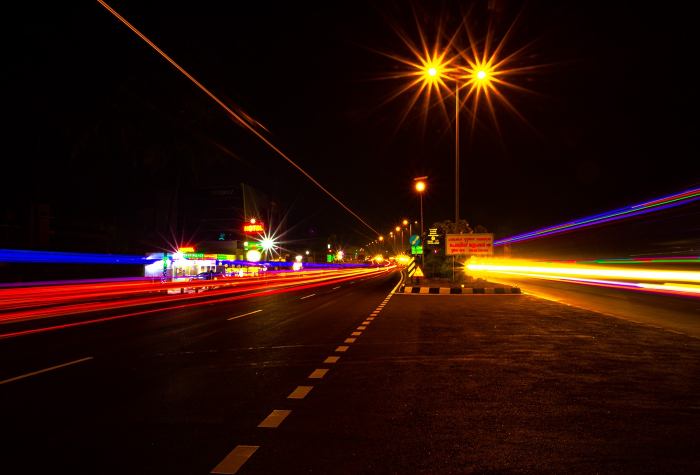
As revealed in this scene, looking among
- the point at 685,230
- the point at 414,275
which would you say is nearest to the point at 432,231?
the point at 414,275

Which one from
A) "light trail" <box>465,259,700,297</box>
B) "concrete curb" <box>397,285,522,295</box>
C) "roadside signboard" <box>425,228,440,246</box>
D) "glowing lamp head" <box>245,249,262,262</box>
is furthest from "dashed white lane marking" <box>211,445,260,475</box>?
"glowing lamp head" <box>245,249,262,262</box>

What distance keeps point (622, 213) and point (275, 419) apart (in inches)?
2197

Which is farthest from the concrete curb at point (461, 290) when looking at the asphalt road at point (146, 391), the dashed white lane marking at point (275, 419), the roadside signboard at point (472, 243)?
the dashed white lane marking at point (275, 419)

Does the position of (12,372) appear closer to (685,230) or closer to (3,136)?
(3,136)

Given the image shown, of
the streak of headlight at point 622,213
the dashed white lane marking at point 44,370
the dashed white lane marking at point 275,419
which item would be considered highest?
the streak of headlight at point 622,213

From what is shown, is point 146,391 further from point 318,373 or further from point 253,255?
point 253,255

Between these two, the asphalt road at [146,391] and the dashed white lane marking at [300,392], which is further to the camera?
the dashed white lane marking at [300,392]

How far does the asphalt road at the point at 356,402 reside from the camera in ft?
12.4

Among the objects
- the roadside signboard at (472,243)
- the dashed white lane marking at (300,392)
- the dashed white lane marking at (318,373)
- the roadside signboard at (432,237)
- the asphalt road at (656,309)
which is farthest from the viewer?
the roadside signboard at (432,237)

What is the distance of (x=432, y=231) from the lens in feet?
107

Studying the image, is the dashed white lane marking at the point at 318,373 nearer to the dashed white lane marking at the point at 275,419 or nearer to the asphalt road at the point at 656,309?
the dashed white lane marking at the point at 275,419

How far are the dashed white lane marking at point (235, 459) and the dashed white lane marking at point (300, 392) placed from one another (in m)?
1.60

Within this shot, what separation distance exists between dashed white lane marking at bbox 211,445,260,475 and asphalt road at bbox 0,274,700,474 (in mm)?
16

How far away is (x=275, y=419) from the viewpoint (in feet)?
15.6
